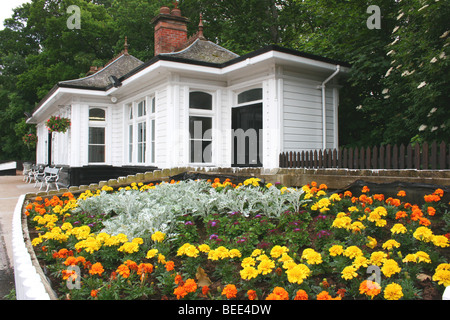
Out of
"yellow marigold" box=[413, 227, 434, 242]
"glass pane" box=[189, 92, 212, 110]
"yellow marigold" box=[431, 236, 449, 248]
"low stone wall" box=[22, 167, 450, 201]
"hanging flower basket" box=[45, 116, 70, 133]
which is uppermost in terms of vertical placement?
"glass pane" box=[189, 92, 212, 110]

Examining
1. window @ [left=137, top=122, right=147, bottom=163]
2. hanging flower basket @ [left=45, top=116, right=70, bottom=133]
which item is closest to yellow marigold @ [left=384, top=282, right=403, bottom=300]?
window @ [left=137, top=122, right=147, bottom=163]

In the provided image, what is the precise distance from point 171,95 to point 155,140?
1.49 meters

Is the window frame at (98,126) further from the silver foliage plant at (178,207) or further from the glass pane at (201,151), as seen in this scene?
the silver foliage plant at (178,207)

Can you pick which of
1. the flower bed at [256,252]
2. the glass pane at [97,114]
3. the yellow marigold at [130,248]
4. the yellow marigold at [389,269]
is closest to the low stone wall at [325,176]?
the flower bed at [256,252]

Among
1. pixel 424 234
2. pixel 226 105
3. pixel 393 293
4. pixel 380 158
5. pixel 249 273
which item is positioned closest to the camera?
pixel 393 293

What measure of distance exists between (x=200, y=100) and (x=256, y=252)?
7.49 m

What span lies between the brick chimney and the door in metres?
4.06

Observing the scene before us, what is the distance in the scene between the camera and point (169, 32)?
12.1m

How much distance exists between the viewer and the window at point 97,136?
41.6ft

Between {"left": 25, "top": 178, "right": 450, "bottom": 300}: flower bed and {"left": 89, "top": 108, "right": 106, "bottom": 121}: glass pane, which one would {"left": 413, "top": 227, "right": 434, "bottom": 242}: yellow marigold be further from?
{"left": 89, "top": 108, "right": 106, "bottom": 121}: glass pane

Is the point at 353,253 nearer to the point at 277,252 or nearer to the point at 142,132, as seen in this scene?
the point at 277,252

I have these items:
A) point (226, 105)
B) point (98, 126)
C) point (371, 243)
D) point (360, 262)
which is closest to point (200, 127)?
point (226, 105)

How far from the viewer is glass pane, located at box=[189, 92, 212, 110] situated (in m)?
9.50
